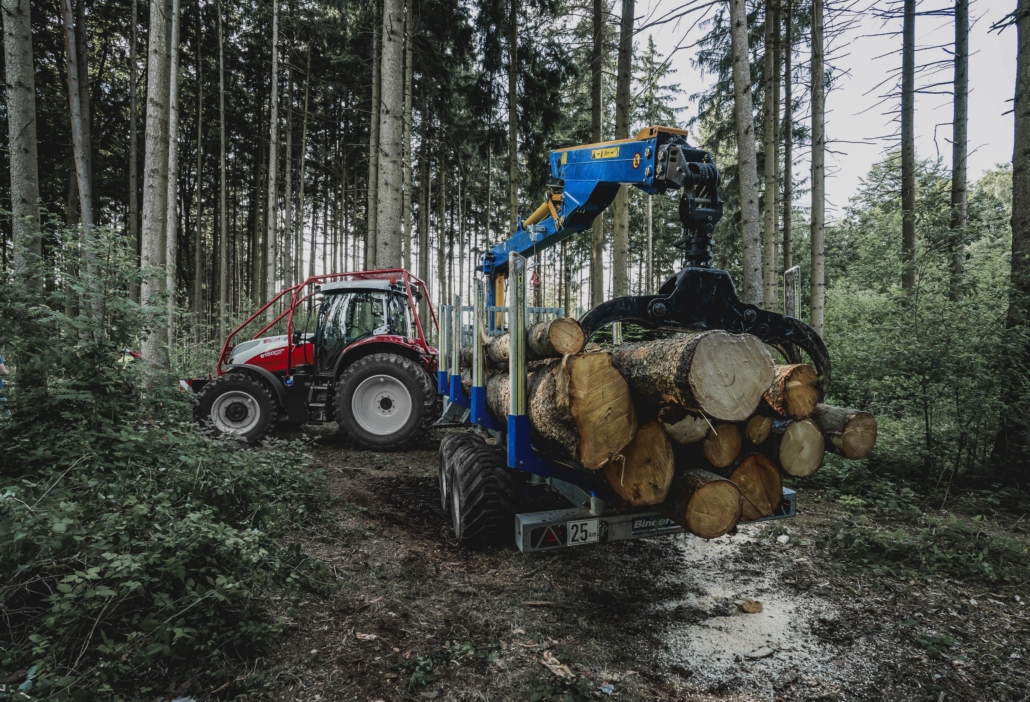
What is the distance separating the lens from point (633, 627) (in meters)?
2.83

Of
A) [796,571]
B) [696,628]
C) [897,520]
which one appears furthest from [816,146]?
[696,628]

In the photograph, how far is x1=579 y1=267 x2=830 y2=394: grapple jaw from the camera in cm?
297

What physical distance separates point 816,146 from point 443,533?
1128 centimetres

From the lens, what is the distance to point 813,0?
10391 mm

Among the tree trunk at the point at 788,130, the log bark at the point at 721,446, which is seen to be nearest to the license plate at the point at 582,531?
the log bark at the point at 721,446

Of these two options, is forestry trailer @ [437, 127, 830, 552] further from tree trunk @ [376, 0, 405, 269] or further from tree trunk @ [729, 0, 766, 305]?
tree trunk @ [376, 0, 405, 269]

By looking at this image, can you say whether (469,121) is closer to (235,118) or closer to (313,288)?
(235,118)

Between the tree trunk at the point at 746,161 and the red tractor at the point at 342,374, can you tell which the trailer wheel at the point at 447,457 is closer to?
the red tractor at the point at 342,374

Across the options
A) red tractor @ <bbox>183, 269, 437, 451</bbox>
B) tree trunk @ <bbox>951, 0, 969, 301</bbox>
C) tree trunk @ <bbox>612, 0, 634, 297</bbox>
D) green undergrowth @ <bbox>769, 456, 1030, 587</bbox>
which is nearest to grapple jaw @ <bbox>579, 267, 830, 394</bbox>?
green undergrowth @ <bbox>769, 456, 1030, 587</bbox>

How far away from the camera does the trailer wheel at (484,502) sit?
363 cm

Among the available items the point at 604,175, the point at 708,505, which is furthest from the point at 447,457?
the point at 604,175

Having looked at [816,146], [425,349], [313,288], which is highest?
[816,146]

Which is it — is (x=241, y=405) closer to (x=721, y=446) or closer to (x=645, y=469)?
(x=645, y=469)

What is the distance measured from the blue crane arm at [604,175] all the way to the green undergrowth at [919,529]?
2.92 m
